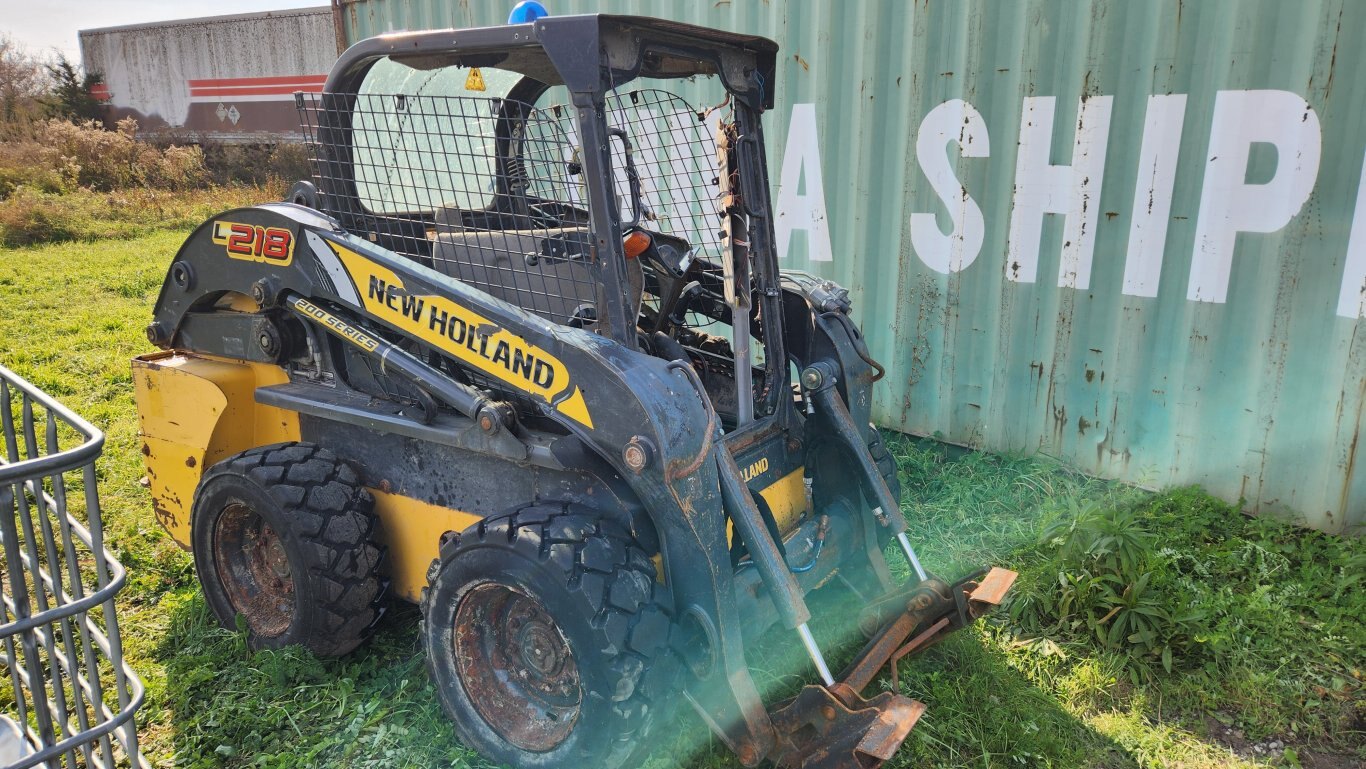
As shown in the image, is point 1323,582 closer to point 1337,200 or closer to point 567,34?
point 1337,200

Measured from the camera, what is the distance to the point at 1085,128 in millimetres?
4434

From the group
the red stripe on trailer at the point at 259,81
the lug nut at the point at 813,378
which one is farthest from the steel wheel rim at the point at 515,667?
the red stripe on trailer at the point at 259,81

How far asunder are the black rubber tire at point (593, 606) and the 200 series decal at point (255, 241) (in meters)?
1.36

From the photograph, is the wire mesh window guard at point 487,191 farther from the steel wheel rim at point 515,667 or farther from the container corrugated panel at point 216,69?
the container corrugated panel at point 216,69

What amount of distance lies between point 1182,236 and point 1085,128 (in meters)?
0.73

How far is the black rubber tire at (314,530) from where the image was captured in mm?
3037

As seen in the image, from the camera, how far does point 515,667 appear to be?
277 cm

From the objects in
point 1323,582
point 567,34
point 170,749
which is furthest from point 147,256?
point 1323,582

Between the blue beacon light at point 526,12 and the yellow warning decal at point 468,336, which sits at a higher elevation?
the blue beacon light at point 526,12

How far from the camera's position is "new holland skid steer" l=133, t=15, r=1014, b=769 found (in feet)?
8.20

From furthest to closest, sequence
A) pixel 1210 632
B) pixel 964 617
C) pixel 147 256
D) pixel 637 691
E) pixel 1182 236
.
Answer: pixel 147 256 → pixel 1182 236 → pixel 1210 632 → pixel 964 617 → pixel 637 691

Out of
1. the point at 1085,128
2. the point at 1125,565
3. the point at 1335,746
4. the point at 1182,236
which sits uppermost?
the point at 1085,128

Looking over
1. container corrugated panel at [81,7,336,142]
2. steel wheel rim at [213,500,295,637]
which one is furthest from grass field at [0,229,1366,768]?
container corrugated panel at [81,7,336,142]

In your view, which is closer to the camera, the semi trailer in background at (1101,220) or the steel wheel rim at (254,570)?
the steel wheel rim at (254,570)
